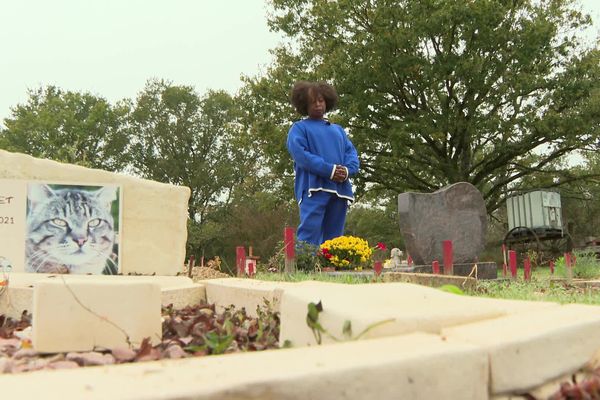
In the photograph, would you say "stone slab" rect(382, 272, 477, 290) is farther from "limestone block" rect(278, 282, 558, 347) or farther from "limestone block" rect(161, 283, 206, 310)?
"limestone block" rect(278, 282, 558, 347)

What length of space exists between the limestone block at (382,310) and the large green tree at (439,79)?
50.4ft

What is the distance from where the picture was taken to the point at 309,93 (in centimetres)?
729

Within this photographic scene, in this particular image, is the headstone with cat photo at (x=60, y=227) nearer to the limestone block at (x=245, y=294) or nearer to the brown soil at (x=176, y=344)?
the limestone block at (x=245, y=294)

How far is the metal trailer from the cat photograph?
1361 centimetres

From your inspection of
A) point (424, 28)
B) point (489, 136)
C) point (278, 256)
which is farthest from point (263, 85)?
point (278, 256)

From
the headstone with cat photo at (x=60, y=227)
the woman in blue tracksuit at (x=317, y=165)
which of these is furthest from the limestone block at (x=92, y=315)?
the woman in blue tracksuit at (x=317, y=165)

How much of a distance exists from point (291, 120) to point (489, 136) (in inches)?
239

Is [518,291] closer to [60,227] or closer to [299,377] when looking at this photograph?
[299,377]

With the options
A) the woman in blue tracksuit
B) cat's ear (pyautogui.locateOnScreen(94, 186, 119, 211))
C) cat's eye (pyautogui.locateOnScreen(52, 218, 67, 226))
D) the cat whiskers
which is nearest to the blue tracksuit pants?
the woman in blue tracksuit

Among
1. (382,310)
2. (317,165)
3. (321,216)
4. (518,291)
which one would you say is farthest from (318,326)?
(321,216)

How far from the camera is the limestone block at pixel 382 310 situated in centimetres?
161

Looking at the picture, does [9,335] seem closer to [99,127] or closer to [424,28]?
[424,28]

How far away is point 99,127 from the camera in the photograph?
3119 cm

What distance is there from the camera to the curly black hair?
7.27 metres
